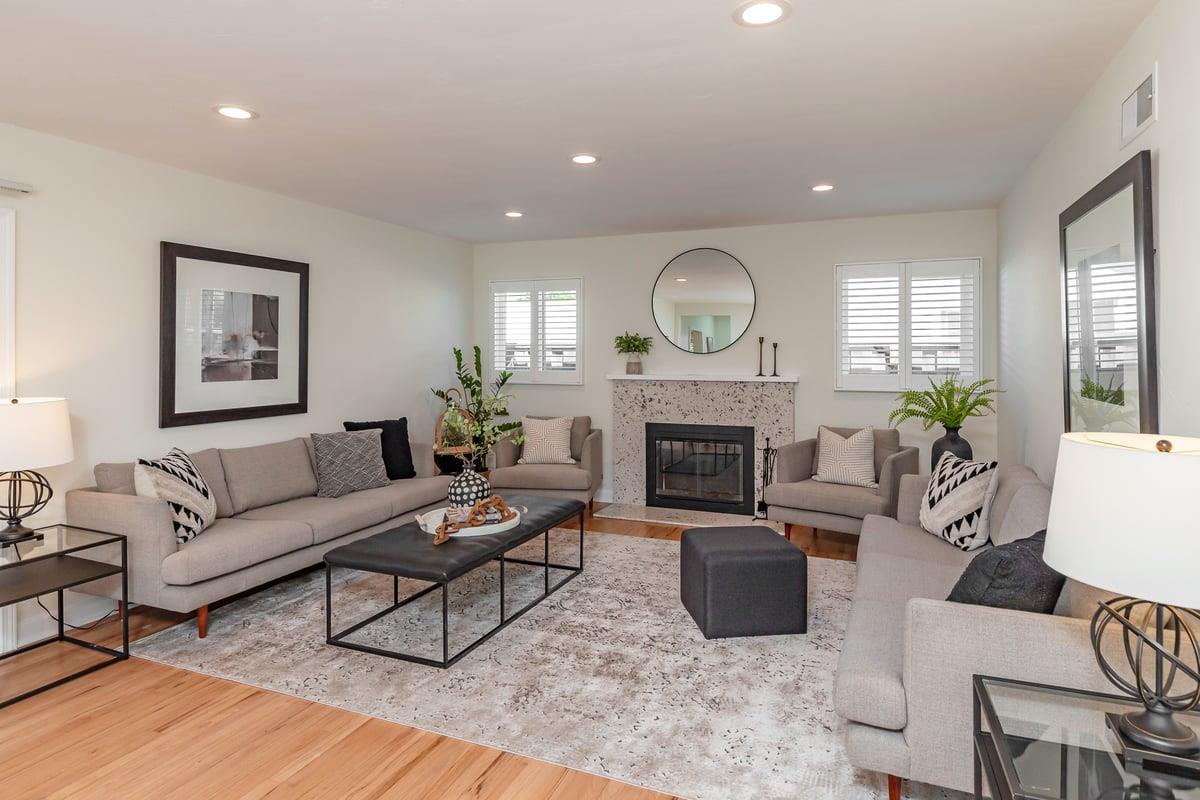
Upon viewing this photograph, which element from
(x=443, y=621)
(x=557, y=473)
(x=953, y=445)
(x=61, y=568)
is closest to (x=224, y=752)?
(x=443, y=621)

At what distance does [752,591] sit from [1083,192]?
2348 millimetres

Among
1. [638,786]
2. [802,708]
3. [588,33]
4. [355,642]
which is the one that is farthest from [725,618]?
[588,33]

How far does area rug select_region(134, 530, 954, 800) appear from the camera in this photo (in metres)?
2.42

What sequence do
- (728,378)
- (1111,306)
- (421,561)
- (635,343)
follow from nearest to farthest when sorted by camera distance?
(1111,306) < (421,561) < (728,378) < (635,343)

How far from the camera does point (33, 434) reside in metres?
3.06

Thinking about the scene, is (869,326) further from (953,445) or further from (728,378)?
(953,445)

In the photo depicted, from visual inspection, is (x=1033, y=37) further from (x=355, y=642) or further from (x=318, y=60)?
(x=355, y=642)

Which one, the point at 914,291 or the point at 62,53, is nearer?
the point at 62,53

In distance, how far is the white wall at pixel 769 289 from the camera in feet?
18.2

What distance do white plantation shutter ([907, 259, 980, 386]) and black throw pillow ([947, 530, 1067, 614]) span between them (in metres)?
3.88

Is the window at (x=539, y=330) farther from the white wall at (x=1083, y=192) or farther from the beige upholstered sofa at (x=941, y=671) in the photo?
the beige upholstered sofa at (x=941, y=671)

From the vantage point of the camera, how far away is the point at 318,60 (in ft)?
8.69

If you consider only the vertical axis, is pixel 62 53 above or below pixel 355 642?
above

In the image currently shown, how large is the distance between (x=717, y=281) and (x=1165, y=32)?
4128 millimetres
